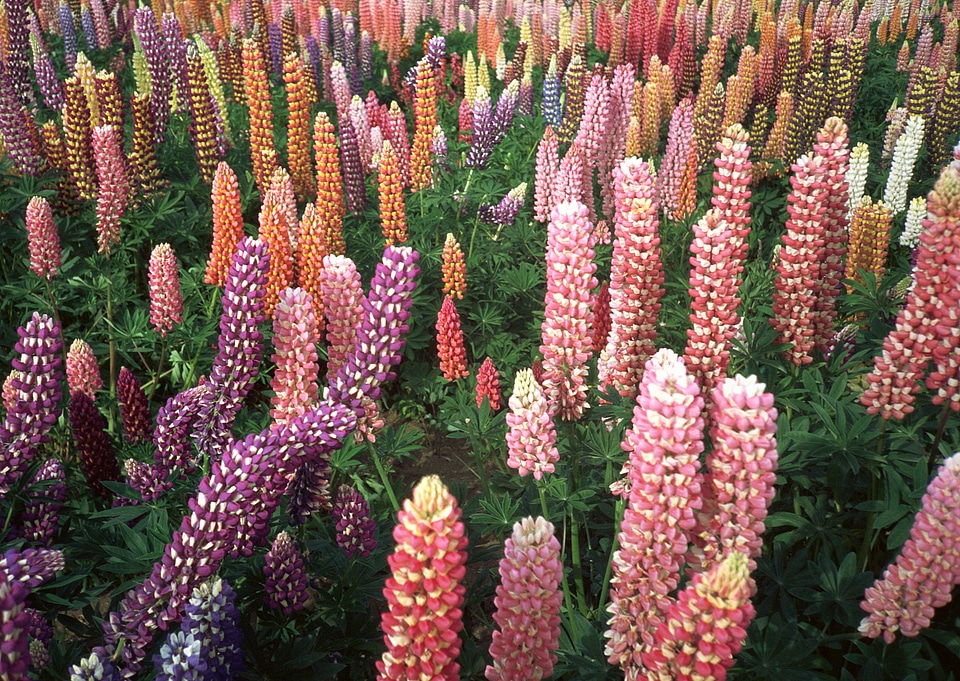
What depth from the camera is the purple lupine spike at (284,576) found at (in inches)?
96.0

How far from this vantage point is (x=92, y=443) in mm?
3098

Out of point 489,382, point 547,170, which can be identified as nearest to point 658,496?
point 489,382

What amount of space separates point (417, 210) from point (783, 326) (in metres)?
3.46

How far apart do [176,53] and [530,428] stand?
211 inches

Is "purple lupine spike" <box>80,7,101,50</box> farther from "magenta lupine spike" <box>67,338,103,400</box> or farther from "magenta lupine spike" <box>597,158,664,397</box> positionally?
"magenta lupine spike" <box>597,158,664,397</box>

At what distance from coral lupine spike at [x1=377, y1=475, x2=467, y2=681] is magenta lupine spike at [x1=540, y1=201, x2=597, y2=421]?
1.08 meters

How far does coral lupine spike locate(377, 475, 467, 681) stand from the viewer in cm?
154

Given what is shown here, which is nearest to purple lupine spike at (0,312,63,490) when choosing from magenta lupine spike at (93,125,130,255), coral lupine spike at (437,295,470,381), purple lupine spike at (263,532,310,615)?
purple lupine spike at (263,532,310,615)

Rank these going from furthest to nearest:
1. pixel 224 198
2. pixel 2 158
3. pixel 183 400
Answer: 1. pixel 2 158
2. pixel 224 198
3. pixel 183 400

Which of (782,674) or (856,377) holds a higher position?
(782,674)

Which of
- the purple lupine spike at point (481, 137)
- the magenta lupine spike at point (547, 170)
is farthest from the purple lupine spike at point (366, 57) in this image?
the magenta lupine spike at point (547, 170)

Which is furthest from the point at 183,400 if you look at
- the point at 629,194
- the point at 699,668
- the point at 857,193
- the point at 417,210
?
the point at 857,193

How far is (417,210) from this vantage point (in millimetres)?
6027

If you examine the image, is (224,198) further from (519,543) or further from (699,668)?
(699,668)
